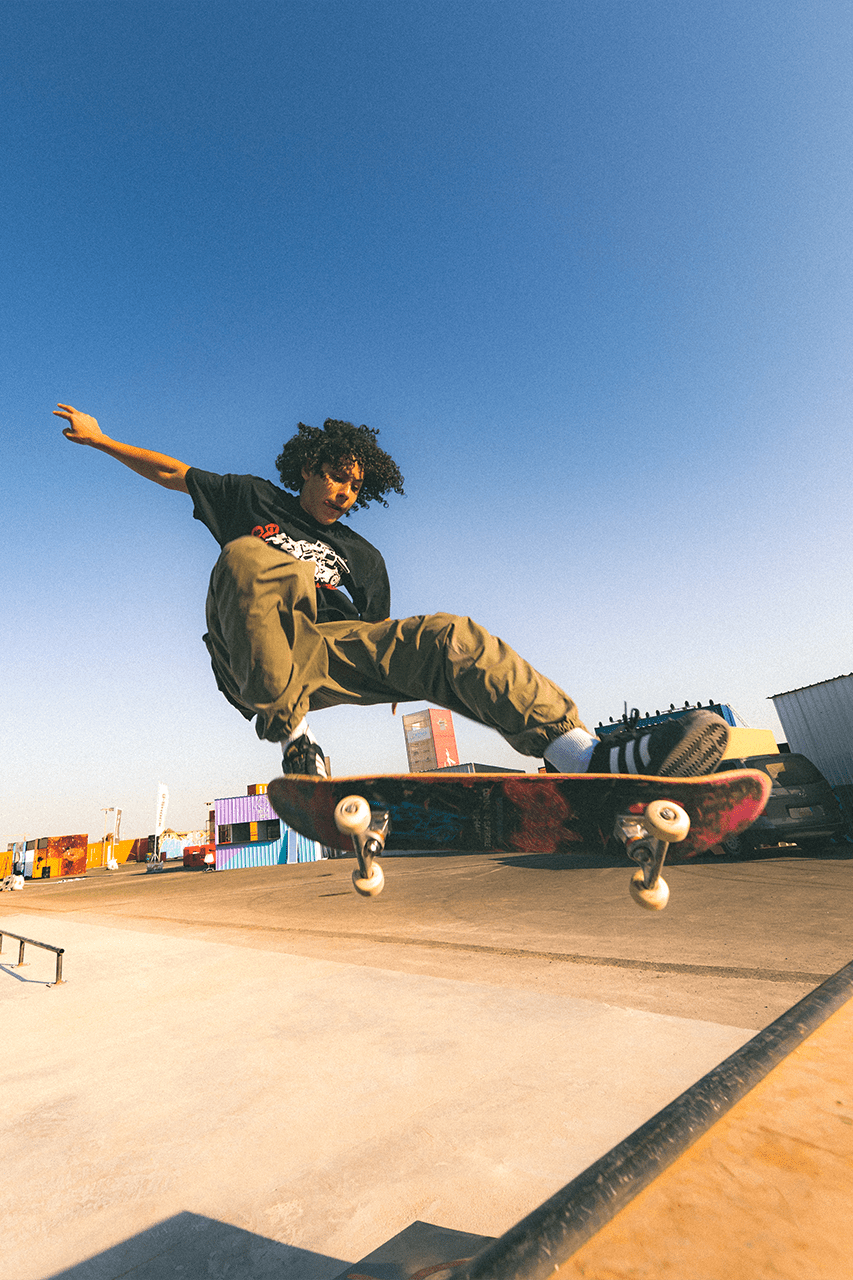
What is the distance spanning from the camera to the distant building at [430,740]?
2888 cm

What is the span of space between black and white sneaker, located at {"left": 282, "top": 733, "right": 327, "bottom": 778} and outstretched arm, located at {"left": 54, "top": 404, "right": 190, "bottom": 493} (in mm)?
1167

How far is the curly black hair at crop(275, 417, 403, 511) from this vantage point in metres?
2.59

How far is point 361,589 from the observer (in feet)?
8.86

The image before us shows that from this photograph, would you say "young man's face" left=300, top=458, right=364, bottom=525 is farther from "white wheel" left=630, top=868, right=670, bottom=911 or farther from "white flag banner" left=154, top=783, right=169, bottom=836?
"white flag banner" left=154, top=783, right=169, bottom=836

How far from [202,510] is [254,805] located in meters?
29.0

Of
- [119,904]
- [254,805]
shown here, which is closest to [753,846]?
[119,904]

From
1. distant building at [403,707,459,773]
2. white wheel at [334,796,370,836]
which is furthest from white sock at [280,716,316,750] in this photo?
distant building at [403,707,459,773]

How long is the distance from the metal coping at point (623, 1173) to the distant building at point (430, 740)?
2542 centimetres

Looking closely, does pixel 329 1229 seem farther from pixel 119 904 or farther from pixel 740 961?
pixel 119 904

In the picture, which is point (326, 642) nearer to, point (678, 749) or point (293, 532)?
point (293, 532)

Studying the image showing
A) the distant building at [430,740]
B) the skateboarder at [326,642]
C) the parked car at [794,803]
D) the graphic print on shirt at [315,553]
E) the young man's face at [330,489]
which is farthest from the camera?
the distant building at [430,740]

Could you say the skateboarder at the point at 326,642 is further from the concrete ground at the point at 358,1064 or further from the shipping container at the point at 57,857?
the shipping container at the point at 57,857

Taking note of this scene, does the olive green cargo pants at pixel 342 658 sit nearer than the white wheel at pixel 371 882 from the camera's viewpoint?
No

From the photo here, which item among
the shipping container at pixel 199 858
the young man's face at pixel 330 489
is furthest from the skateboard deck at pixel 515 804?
the shipping container at pixel 199 858
